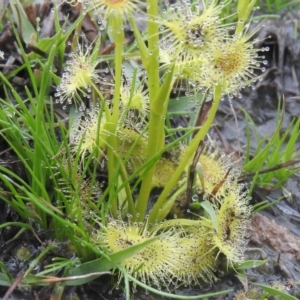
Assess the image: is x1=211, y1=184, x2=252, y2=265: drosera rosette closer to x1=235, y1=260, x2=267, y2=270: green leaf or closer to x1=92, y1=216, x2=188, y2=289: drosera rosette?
x1=235, y1=260, x2=267, y2=270: green leaf

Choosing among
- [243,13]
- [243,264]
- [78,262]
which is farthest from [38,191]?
[243,13]

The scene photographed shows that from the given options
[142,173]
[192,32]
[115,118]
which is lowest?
[142,173]

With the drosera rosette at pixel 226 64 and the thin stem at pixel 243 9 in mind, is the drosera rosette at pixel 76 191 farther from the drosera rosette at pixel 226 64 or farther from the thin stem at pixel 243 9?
the thin stem at pixel 243 9

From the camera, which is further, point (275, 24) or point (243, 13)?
point (275, 24)

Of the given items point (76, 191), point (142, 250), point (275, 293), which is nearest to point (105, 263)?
point (142, 250)

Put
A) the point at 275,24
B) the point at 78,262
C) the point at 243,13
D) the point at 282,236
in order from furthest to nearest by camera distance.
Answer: the point at 275,24
the point at 282,236
the point at 78,262
the point at 243,13

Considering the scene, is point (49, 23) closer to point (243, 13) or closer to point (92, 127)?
point (92, 127)

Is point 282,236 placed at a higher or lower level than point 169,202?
lower

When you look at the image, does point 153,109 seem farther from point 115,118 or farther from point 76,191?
point 76,191
